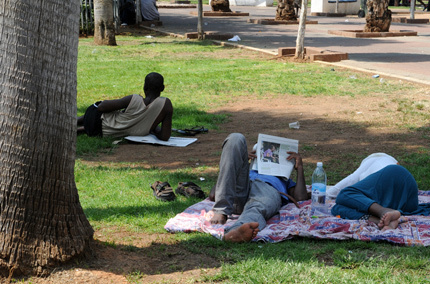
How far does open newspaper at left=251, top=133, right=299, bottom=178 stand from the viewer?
4.75 m

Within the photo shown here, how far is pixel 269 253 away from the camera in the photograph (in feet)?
12.7

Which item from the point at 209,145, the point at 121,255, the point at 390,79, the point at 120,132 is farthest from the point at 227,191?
the point at 390,79

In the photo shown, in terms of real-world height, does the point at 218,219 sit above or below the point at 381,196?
below

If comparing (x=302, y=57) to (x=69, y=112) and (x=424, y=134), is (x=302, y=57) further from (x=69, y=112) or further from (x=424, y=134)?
(x=69, y=112)

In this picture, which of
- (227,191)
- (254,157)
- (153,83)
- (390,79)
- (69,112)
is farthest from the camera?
(390,79)

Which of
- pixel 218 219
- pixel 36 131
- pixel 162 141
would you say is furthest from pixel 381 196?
pixel 162 141

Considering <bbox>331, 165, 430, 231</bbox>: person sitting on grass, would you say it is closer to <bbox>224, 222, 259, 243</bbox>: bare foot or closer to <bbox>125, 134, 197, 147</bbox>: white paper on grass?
<bbox>224, 222, 259, 243</bbox>: bare foot

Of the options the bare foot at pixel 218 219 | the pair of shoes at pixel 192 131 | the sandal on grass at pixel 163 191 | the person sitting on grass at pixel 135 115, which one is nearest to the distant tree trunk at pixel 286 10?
the pair of shoes at pixel 192 131

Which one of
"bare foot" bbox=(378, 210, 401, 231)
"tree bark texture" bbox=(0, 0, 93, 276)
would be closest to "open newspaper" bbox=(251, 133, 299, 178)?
"bare foot" bbox=(378, 210, 401, 231)

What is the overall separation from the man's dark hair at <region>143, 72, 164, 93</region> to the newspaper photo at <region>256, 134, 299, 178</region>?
2.51 m

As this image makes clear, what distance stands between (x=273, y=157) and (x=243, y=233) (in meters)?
1.00

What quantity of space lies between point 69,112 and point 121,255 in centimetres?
106

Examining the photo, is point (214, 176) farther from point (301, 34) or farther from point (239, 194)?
point (301, 34)

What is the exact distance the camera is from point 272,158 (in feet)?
15.8
